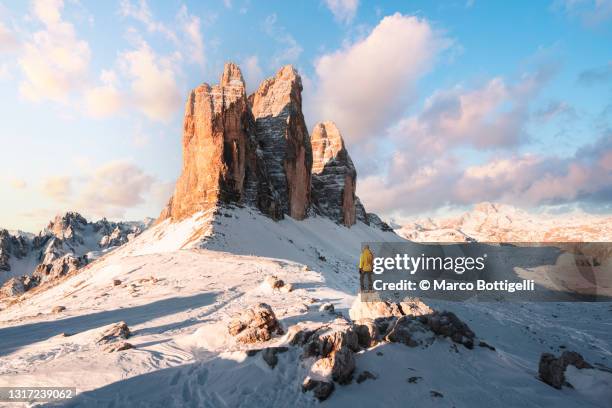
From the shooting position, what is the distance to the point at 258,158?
57.4 meters

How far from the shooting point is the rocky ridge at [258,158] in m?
49.8

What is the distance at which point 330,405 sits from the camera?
22.7ft

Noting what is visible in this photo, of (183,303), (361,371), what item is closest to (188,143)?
(183,303)

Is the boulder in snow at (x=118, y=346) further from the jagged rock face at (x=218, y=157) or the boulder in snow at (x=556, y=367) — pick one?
the jagged rock face at (x=218, y=157)

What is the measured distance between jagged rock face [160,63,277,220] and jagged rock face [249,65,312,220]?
7732 mm

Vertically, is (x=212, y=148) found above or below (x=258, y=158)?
below

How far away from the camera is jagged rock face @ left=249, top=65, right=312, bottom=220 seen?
2554 inches

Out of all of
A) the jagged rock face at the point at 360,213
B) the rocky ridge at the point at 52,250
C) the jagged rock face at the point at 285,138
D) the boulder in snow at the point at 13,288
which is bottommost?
the boulder in snow at the point at 13,288

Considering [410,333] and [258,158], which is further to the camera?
[258,158]

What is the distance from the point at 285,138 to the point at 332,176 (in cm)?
2548

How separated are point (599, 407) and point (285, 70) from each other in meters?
79.6

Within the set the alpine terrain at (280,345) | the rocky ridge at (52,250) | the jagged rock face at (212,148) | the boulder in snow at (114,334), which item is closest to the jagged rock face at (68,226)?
the rocky ridge at (52,250)

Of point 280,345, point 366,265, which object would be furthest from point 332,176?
point 280,345

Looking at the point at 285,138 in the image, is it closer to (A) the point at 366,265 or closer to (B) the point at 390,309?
(A) the point at 366,265
